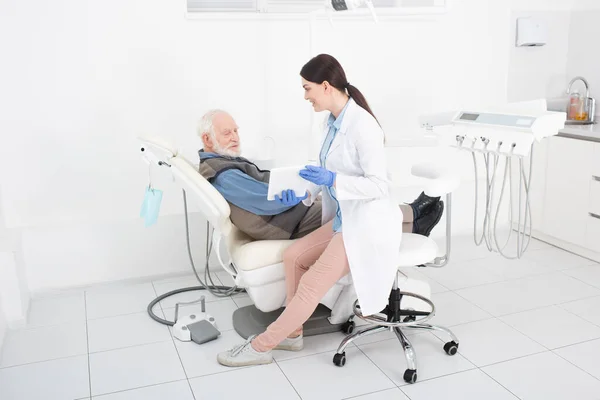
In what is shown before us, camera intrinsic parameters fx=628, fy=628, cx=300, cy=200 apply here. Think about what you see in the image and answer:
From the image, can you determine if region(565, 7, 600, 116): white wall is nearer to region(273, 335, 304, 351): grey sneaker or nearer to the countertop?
the countertop

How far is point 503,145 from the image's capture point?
95.8 inches

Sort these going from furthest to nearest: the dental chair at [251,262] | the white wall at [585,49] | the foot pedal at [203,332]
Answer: the white wall at [585,49], the foot pedal at [203,332], the dental chair at [251,262]

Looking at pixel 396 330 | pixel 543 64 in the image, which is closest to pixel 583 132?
pixel 543 64

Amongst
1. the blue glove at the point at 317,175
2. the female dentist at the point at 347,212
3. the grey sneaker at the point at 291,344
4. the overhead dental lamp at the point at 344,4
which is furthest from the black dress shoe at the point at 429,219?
the overhead dental lamp at the point at 344,4

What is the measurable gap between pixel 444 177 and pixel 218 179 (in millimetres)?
917

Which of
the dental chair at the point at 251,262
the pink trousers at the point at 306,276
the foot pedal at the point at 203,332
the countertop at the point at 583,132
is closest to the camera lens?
the pink trousers at the point at 306,276

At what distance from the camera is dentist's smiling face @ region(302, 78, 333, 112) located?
236cm

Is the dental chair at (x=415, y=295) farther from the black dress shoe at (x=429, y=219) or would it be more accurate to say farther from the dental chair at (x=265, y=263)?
the black dress shoe at (x=429, y=219)

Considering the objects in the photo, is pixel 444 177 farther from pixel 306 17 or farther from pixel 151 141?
pixel 306 17

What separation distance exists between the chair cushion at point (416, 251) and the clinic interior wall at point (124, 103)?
939 millimetres

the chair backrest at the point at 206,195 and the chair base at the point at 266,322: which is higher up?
the chair backrest at the point at 206,195

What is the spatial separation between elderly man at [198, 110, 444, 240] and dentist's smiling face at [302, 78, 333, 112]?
40cm

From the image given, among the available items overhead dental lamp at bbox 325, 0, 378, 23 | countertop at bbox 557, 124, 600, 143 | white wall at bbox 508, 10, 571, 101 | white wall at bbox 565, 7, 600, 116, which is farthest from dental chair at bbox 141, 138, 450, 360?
white wall at bbox 565, 7, 600, 116

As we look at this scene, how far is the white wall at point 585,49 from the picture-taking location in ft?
13.1
